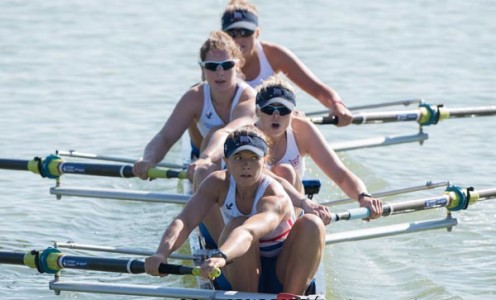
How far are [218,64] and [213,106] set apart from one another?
1.97ft

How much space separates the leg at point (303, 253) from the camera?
7.12 m

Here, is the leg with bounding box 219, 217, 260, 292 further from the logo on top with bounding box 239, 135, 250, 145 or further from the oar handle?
the logo on top with bounding box 239, 135, 250, 145

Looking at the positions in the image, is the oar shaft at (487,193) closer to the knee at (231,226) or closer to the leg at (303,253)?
the leg at (303,253)

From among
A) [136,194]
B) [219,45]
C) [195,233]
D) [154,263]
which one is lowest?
[154,263]

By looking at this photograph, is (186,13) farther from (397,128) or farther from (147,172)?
(147,172)

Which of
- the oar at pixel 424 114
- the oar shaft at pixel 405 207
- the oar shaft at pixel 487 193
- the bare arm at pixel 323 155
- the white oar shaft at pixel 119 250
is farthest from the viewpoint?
the oar at pixel 424 114

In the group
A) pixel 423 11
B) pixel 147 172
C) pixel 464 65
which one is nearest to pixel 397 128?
pixel 464 65

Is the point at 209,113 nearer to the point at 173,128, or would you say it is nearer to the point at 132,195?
the point at 173,128

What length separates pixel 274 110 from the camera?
7.85m

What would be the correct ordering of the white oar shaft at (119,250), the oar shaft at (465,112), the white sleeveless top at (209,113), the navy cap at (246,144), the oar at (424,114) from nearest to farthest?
the navy cap at (246,144) < the white oar shaft at (119,250) < the white sleeveless top at (209,113) < the oar at (424,114) < the oar shaft at (465,112)

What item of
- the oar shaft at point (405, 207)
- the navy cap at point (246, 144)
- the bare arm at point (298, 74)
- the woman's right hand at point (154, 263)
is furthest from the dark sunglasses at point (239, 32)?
the woman's right hand at point (154, 263)

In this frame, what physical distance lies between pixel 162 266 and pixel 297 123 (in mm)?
1902

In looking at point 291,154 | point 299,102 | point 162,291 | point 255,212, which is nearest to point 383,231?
point 291,154

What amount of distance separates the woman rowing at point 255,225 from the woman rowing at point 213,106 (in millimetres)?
1435
